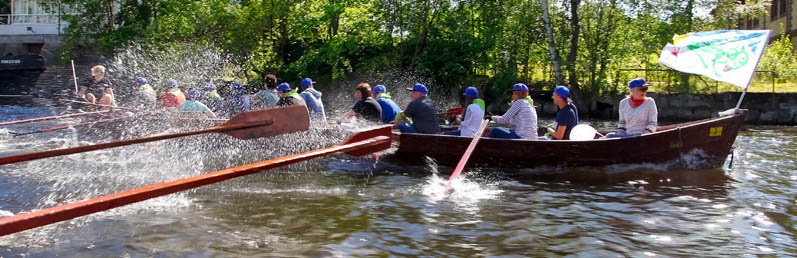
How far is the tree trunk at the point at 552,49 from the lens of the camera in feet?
80.6

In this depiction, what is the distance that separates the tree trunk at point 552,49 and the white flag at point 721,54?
14030 mm

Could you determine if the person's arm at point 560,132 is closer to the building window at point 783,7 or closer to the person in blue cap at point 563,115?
the person in blue cap at point 563,115

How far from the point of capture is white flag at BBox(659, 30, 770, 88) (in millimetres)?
10062

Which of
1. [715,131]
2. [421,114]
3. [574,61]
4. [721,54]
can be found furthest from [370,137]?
[574,61]

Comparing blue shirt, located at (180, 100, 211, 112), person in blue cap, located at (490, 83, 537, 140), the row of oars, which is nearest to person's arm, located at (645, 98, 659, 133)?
person in blue cap, located at (490, 83, 537, 140)

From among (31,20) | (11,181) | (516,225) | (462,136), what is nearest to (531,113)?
(462,136)

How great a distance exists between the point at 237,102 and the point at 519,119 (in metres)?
6.74

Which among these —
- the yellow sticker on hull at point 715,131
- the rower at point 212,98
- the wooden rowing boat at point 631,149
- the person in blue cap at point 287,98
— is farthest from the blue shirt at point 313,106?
the yellow sticker on hull at point 715,131

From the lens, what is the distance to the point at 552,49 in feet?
81.7

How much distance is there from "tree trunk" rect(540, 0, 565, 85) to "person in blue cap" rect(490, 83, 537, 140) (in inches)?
576

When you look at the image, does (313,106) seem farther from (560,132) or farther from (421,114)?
(560,132)

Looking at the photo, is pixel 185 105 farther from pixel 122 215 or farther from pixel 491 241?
pixel 491 241

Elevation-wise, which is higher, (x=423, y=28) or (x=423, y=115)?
(x=423, y=28)

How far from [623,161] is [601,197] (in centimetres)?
143
